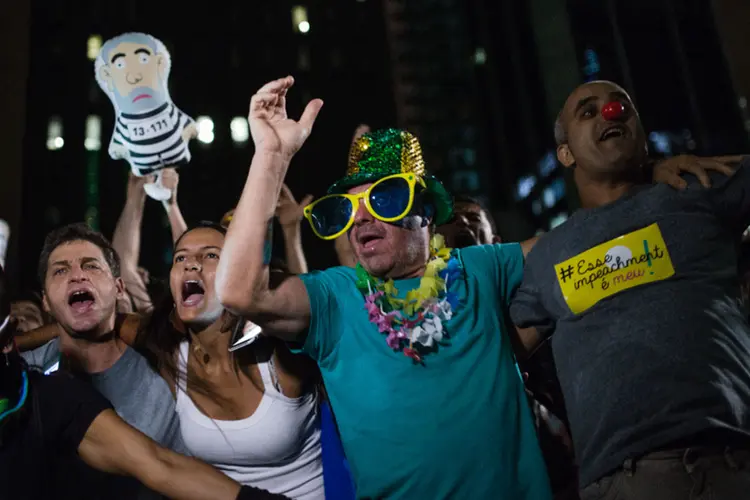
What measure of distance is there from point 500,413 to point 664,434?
0.44 metres

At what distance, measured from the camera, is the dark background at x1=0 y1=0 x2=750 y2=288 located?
2034 centimetres

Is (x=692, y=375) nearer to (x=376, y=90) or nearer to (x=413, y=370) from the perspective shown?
(x=413, y=370)

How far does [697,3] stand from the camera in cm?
2603

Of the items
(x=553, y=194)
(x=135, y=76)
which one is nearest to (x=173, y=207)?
(x=135, y=76)

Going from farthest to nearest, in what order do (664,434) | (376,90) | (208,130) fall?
(376,90)
(208,130)
(664,434)

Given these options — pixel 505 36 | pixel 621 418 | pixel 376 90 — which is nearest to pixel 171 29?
pixel 376 90

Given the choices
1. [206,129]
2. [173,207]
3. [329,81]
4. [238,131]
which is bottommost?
[173,207]

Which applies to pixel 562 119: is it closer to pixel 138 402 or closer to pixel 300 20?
pixel 138 402

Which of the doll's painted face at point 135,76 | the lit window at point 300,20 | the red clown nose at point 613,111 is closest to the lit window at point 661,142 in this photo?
the lit window at point 300,20

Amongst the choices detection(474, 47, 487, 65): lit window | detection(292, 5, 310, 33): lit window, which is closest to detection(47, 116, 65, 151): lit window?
detection(292, 5, 310, 33): lit window

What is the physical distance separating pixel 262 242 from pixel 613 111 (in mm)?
1239

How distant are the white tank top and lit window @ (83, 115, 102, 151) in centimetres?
2140

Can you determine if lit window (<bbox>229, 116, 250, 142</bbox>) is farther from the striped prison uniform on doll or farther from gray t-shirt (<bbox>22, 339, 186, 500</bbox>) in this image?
gray t-shirt (<bbox>22, 339, 186, 500</bbox>)

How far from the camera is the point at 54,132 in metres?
20.9
